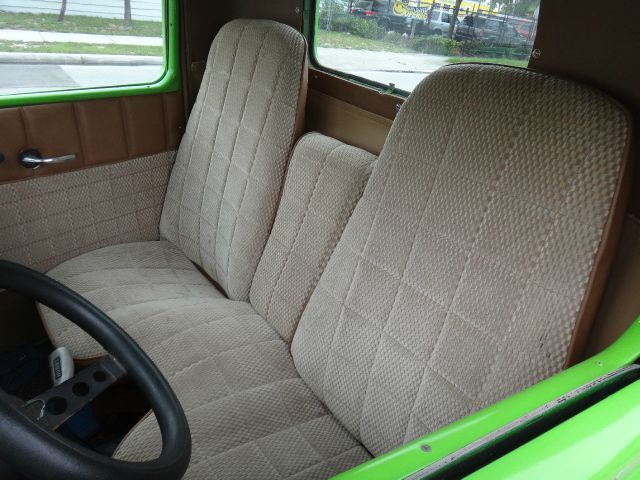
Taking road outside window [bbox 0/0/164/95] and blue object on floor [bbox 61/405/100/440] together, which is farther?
A: road outside window [bbox 0/0/164/95]

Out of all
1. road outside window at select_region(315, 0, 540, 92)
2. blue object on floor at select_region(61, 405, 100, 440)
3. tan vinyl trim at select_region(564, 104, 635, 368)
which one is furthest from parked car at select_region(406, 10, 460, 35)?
blue object on floor at select_region(61, 405, 100, 440)

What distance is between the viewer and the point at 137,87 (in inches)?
86.2

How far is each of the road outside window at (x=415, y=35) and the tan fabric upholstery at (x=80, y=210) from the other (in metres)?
0.91

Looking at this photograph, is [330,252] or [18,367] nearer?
[330,252]

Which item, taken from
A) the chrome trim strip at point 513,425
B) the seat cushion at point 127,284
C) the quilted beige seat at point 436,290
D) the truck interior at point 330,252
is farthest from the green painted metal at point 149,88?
the chrome trim strip at point 513,425

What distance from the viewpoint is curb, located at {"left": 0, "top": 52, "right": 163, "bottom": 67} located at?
1871 mm

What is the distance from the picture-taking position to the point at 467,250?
1071 millimetres

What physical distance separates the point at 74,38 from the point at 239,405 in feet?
4.86

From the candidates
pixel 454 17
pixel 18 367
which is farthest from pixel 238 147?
pixel 18 367

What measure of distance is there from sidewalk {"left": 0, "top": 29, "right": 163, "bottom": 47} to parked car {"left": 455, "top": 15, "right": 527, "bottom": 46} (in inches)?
52.3

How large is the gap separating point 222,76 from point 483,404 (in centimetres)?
151

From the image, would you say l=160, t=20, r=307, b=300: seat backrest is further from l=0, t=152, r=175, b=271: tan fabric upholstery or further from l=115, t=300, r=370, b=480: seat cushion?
l=115, t=300, r=370, b=480: seat cushion

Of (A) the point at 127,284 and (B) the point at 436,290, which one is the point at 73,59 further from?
(B) the point at 436,290

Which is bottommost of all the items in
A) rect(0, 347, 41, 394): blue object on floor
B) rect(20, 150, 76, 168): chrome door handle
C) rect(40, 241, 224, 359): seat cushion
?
rect(0, 347, 41, 394): blue object on floor
